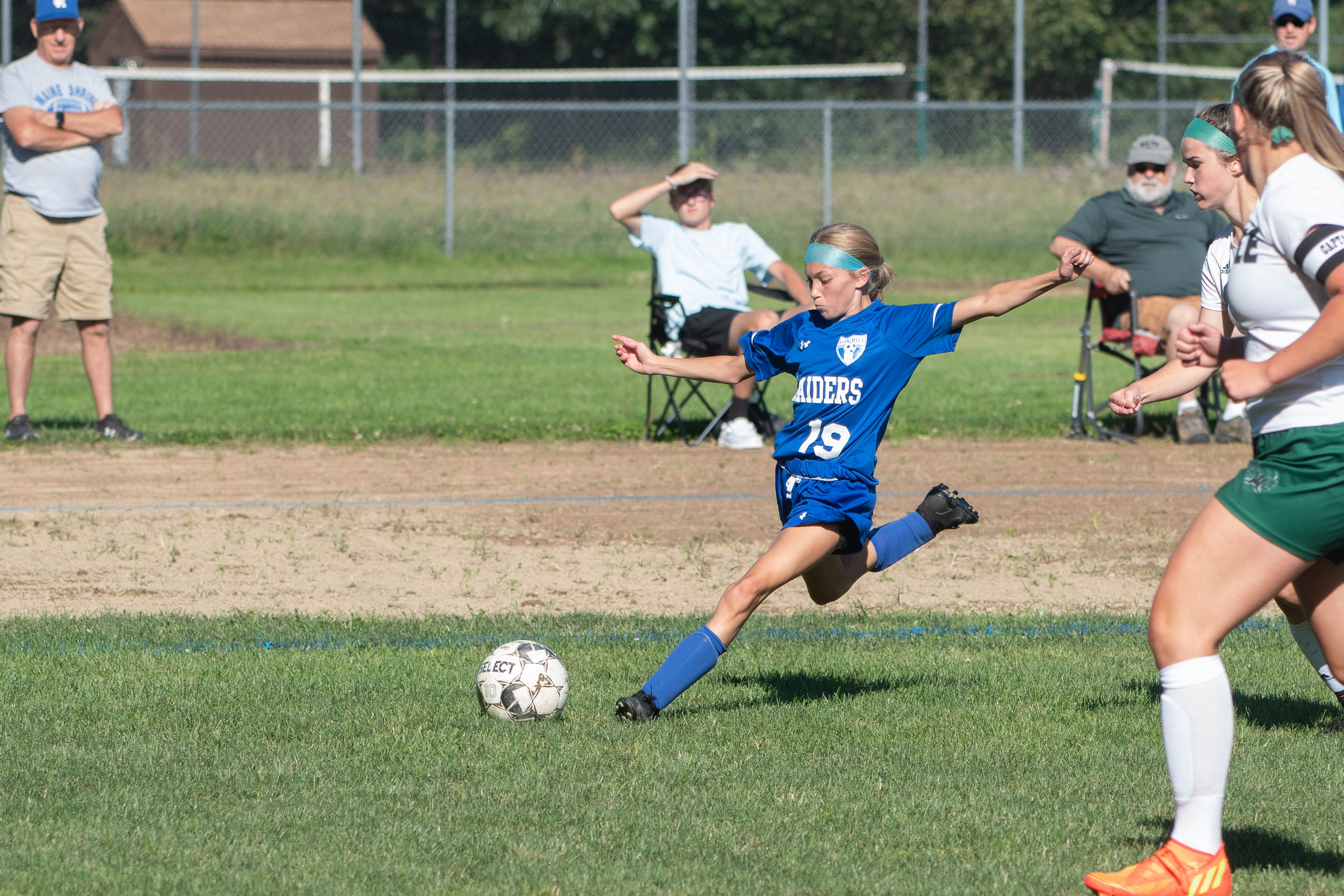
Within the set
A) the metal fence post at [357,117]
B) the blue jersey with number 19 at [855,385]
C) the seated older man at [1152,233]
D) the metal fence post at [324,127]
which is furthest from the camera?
the metal fence post at [324,127]

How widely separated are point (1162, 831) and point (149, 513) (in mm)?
5693

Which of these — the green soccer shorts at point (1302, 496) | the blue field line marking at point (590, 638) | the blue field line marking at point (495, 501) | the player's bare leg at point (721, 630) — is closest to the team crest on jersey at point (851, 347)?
the player's bare leg at point (721, 630)

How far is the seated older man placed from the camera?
10.4 metres

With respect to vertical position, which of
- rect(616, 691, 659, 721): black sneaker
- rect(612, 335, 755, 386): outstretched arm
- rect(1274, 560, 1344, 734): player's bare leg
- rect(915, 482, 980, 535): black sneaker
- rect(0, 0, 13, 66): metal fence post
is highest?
rect(0, 0, 13, 66): metal fence post

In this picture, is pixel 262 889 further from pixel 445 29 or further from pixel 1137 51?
pixel 1137 51

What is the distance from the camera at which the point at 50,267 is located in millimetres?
9797

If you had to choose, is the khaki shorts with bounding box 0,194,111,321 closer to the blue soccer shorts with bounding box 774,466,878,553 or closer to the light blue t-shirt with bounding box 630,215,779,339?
the light blue t-shirt with bounding box 630,215,779,339

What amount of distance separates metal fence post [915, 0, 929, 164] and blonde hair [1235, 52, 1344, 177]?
59.4ft

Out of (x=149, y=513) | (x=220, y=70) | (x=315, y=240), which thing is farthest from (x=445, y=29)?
(x=149, y=513)

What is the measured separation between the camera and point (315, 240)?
23781mm

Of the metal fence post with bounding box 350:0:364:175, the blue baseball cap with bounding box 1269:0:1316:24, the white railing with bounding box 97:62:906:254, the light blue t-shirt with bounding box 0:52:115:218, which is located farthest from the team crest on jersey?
the metal fence post with bounding box 350:0:364:175

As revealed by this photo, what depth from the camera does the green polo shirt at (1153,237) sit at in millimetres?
10438

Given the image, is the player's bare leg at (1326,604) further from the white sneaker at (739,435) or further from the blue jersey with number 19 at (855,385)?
the white sneaker at (739,435)

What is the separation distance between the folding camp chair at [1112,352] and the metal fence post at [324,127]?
12684 mm
